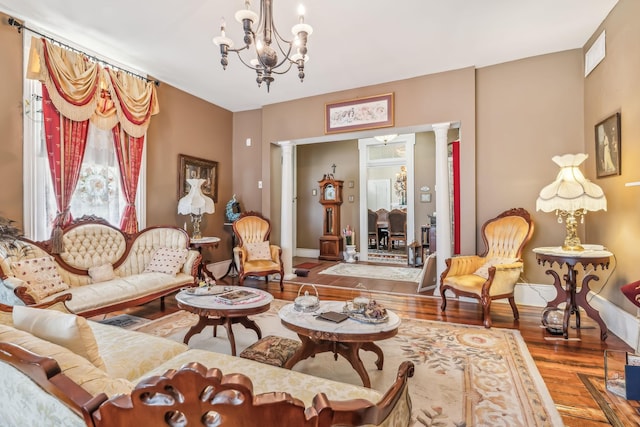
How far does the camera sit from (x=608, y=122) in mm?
3088

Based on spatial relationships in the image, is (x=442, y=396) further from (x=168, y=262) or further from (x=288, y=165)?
(x=288, y=165)

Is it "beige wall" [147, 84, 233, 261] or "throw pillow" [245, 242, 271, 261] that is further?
"throw pillow" [245, 242, 271, 261]

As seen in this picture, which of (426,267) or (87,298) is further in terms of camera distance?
(426,267)

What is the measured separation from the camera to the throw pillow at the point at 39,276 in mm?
2609

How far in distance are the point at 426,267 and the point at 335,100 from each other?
117 inches

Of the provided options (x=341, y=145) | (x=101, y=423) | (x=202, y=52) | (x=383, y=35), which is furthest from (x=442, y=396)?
(x=341, y=145)

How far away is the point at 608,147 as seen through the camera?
3.11m

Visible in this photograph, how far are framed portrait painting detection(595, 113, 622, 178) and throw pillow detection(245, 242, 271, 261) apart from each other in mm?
4292

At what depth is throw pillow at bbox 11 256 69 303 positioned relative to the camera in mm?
2609

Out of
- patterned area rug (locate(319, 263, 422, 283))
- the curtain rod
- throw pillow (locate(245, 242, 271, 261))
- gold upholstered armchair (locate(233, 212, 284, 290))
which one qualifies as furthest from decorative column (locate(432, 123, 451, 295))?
the curtain rod

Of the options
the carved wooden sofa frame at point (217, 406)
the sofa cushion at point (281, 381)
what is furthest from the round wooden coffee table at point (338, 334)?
the carved wooden sofa frame at point (217, 406)

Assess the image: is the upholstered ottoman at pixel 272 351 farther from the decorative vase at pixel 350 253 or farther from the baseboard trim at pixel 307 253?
the baseboard trim at pixel 307 253

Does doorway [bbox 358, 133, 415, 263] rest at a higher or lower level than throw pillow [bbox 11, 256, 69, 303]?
higher

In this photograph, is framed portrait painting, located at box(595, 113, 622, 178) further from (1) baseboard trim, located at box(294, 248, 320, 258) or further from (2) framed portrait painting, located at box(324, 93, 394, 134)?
(1) baseboard trim, located at box(294, 248, 320, 258)
